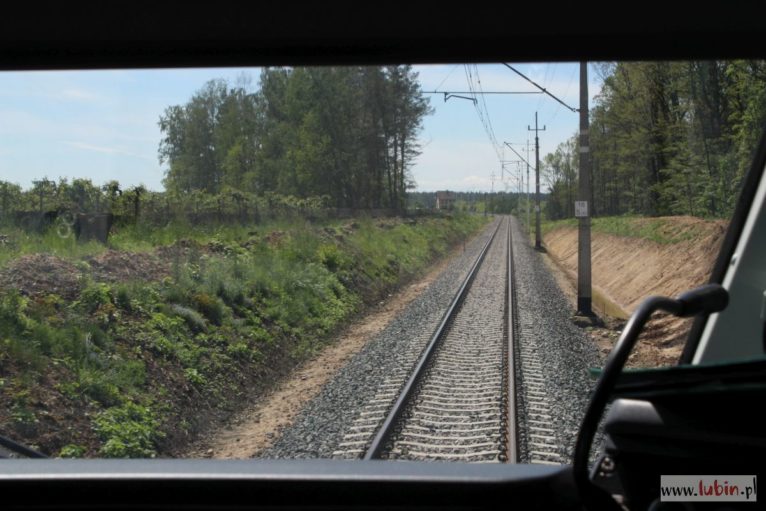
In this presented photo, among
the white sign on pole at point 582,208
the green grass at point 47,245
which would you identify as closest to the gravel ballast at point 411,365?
the white sign on pole at point 582,208

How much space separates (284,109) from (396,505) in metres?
16.2

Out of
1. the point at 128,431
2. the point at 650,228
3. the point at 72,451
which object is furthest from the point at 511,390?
the point at 650,228

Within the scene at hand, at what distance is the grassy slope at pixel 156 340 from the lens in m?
7.15

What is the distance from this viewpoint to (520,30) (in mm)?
3162

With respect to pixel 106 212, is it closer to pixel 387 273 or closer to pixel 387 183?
pixel 387 273

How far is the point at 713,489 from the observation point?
1718 millimetres

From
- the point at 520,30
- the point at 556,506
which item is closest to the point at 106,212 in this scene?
the point at 520,30

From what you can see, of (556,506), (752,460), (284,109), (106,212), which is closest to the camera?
(752,460)

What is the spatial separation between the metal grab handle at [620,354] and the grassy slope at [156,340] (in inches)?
231

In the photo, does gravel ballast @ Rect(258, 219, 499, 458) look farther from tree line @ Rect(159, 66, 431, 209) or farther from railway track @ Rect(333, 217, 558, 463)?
tree line @ Rect(159, 66, 431, 209)

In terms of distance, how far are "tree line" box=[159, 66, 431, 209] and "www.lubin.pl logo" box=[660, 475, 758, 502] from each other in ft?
36.4

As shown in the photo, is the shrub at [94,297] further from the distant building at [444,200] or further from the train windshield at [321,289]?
the distant building at [444,200]

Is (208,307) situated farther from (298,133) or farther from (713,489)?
(713,489)

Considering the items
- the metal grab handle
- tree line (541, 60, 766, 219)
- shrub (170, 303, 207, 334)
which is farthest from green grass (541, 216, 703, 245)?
the metal grab handle
